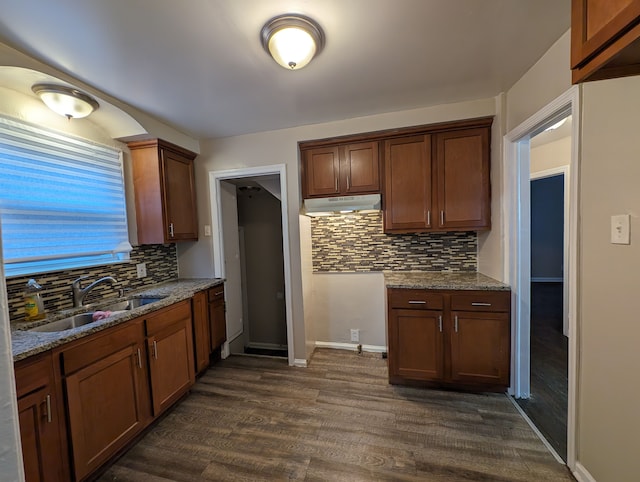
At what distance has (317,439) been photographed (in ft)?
5.88

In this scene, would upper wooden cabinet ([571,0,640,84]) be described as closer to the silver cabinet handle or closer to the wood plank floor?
the wood plank floor

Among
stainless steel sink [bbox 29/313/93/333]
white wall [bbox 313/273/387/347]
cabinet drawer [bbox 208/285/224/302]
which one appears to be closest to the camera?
stainless steel sink [bbox 29/313/93/333]

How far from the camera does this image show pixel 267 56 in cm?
157

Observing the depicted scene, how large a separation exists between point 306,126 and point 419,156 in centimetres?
113

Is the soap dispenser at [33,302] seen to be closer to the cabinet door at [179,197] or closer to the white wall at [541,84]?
the cabinet door at [179,197]

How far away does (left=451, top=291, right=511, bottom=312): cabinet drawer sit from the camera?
2.10 meters

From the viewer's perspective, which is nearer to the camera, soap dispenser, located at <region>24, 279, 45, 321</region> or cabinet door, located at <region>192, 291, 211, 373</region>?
soap dispenser, located at <region>24, 279, 45, 321</region>

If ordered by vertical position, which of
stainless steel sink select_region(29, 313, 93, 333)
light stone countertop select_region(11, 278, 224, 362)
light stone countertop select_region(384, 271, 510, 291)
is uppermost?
light stone countertop select_region(384, 271, 510, 291)

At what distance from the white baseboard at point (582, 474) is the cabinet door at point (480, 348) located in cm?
69

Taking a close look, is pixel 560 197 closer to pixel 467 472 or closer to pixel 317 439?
pixel 467 472

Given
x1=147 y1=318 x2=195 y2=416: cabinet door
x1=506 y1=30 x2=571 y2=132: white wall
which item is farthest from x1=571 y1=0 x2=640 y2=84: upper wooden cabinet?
x1=147 y1=318 x2=195 y2=416: cabinet door

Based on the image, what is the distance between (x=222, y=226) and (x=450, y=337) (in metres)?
2.49

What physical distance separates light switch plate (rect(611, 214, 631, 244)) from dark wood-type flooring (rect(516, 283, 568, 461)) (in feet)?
4.37

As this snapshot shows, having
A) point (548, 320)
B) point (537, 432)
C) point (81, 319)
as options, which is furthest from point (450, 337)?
point (81, 319)
